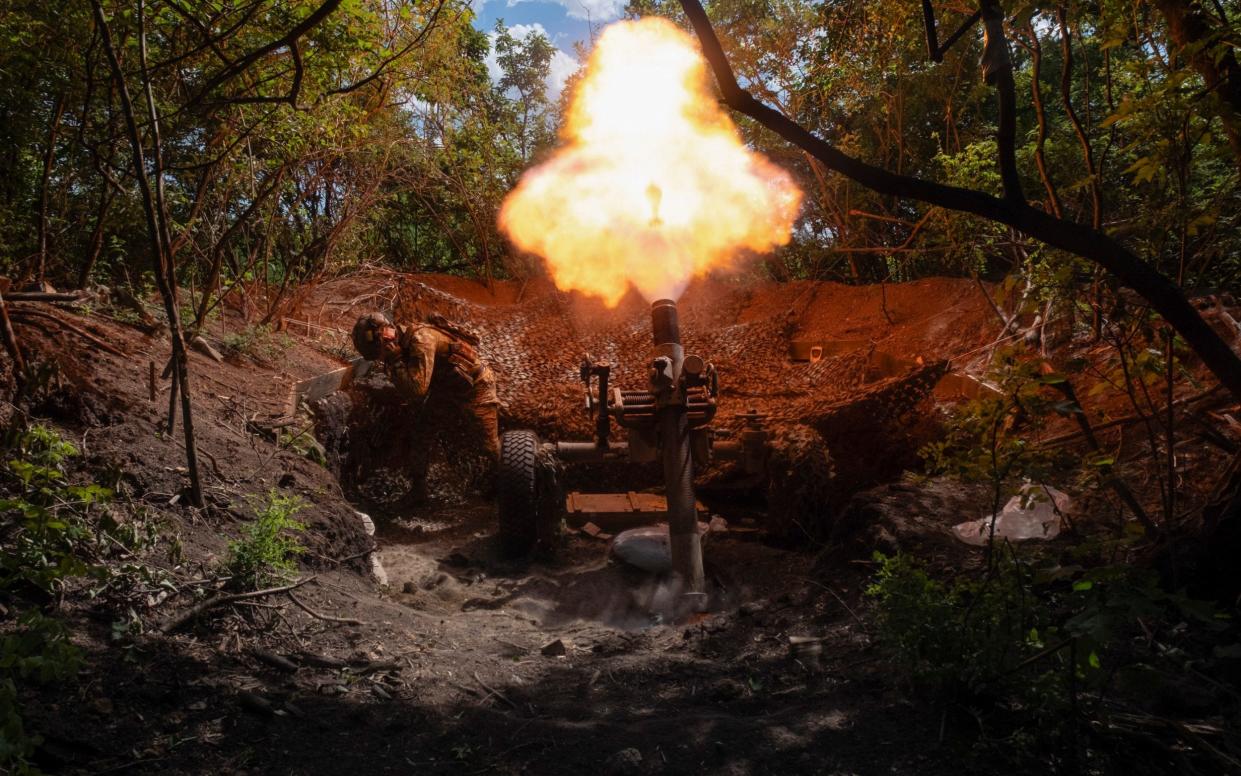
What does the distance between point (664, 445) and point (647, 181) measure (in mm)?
4325

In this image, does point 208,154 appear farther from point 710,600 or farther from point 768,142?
point 768,142

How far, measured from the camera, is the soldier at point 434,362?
7398 mm

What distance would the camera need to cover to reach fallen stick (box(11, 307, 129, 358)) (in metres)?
4.68

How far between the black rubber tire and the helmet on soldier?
1.64 meters

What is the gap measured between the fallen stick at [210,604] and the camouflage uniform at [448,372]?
3670 millimetres

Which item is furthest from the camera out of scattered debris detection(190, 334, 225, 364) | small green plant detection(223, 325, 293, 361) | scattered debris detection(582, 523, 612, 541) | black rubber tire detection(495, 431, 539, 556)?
small green plant detection(223, 325, 293, 361)

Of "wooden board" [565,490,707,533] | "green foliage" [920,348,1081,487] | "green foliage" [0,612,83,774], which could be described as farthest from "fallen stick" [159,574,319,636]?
"wooden board" [565,490,707,533]

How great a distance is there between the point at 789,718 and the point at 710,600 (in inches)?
113

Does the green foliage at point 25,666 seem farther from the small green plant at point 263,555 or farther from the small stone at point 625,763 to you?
the small stone at point 625,763

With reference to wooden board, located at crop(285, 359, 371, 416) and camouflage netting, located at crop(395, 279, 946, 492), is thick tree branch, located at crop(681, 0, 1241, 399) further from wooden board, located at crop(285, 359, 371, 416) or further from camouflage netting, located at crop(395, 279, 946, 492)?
wooden board, located at crop(285, 359, 371, 416)

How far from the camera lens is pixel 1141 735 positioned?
2430 mm

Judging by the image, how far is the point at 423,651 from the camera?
3.97 meters

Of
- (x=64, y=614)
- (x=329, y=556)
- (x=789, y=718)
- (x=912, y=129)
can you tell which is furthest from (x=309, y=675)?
(x=912, y=129)

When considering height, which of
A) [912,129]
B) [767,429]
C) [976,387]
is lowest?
[767,429]
